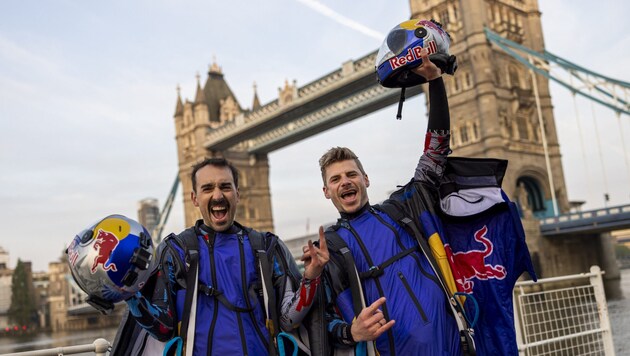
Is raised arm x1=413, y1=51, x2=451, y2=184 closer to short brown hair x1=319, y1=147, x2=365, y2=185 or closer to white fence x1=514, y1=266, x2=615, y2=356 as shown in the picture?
short brown hair x1=319, y1=147, x2=365, y2=185

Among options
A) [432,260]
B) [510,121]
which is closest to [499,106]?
[510,121]

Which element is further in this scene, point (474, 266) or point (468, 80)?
point (468, 80)

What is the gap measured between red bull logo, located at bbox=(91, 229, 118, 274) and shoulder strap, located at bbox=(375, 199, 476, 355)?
1.07m

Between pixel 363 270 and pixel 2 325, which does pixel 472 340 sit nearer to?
pixel 363 270

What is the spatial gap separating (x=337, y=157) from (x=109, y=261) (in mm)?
977

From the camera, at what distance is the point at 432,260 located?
Result: 2230mm

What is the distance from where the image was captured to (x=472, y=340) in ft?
6.85

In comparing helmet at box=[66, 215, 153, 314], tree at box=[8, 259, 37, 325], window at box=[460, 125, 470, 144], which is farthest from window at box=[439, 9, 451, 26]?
tree at box=[8, 259, 37, 325]

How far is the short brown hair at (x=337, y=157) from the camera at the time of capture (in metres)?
2.38

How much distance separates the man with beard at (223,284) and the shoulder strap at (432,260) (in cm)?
44

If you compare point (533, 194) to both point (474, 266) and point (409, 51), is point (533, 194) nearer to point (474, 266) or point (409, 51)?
point (474, 266)

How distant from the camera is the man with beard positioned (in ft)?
6.93

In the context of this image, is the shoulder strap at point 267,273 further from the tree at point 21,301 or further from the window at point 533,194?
the tree at point 21,301

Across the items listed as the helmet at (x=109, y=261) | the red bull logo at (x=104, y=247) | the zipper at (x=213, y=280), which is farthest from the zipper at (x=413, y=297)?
the red bull logo at (x=104, y=247)
